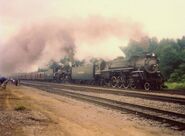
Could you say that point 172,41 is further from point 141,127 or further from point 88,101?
point 141,127

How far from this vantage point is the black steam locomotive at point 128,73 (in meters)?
32.0

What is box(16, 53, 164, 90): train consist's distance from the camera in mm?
32031

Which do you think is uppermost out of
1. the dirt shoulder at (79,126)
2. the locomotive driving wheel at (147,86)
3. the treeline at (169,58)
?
the treeline at (169,58)

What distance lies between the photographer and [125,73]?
3488 centimetres

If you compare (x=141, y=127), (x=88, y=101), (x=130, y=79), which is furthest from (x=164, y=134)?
(x=130, y=79)

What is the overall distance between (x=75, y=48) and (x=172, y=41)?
19.0 metres

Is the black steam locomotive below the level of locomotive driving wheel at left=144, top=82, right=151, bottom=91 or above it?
above

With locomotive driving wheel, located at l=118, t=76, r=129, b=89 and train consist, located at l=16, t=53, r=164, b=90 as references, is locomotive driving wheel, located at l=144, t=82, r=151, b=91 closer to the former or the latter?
train consist, located at l=16, t=53, r=164, b=90

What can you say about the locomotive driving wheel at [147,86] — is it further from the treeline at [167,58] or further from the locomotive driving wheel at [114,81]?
the treeline at [167,58]

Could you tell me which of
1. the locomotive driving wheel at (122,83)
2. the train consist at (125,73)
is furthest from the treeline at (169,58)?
the locomotive driving wheel at (122,83)

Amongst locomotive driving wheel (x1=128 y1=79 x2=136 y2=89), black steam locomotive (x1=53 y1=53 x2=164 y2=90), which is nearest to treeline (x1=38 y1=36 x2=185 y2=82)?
black steam locomotive (x1=53 y1=53 x2=164 y2=90)

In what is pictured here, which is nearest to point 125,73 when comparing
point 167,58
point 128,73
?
point 128,73

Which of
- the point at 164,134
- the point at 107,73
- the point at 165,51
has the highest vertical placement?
the point at 165,51

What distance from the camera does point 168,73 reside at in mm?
52594
